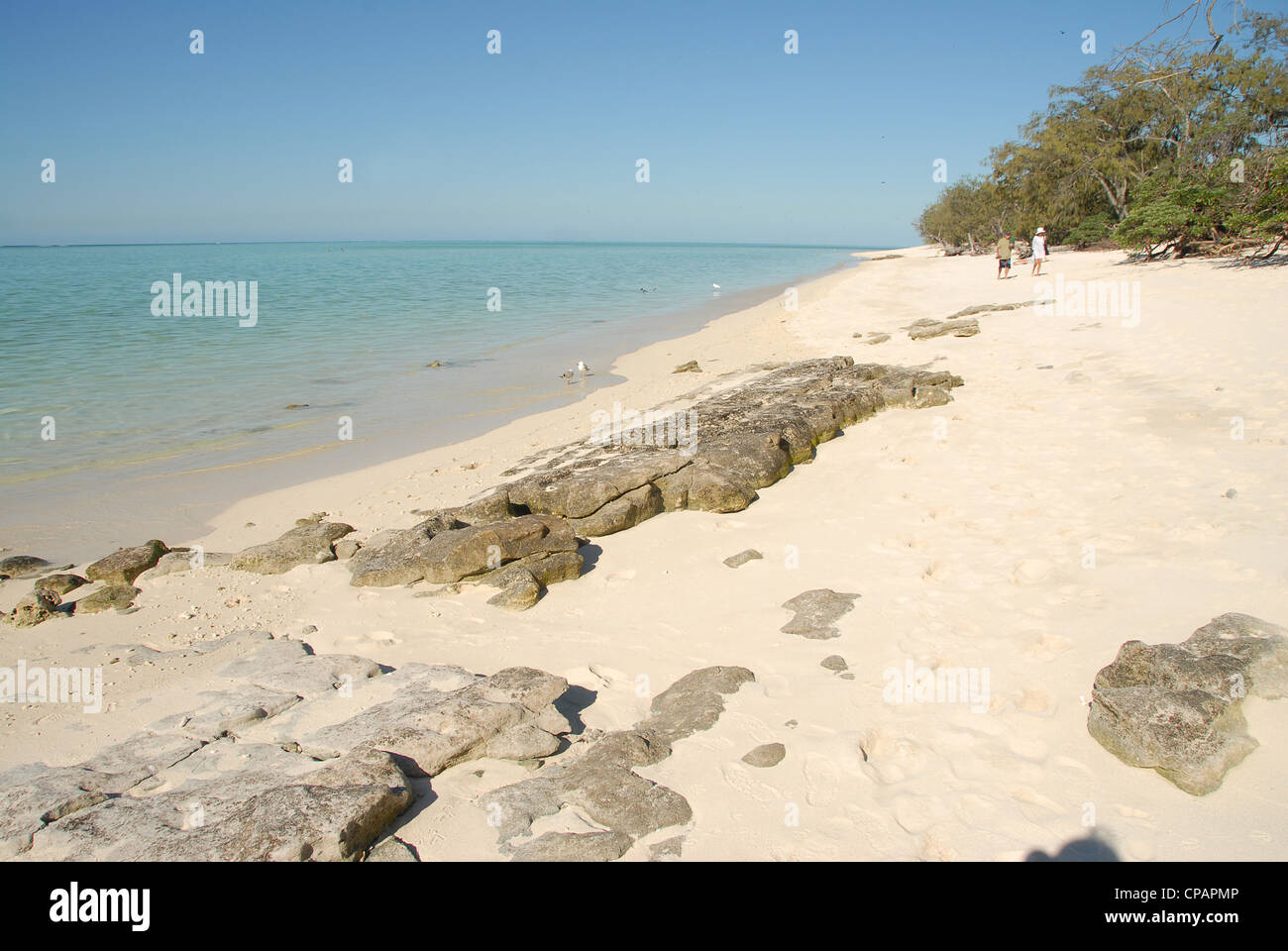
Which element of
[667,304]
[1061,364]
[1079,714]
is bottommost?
[1079,714]

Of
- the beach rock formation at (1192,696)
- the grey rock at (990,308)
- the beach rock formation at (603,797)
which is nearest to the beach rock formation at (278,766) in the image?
the beach rock formation at (603,797)

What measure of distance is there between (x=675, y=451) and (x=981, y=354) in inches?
280

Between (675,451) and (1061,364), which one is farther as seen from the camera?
(1061,364)

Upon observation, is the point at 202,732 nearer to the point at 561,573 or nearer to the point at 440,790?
the point at 440,790

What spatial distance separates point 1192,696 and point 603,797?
2.75 meters

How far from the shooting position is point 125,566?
6586mm

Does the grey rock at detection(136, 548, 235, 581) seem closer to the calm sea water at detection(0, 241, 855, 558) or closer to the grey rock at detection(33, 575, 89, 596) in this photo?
the grey rock at detection(33, 575, 89, 596)

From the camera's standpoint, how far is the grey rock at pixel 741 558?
5922 millimetres

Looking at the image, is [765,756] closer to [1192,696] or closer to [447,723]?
[447,723]

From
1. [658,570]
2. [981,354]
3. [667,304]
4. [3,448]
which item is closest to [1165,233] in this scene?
[981,354]

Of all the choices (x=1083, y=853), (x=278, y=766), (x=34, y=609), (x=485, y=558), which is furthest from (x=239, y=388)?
(x=1083, y=853)

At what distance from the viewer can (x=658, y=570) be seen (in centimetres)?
600
